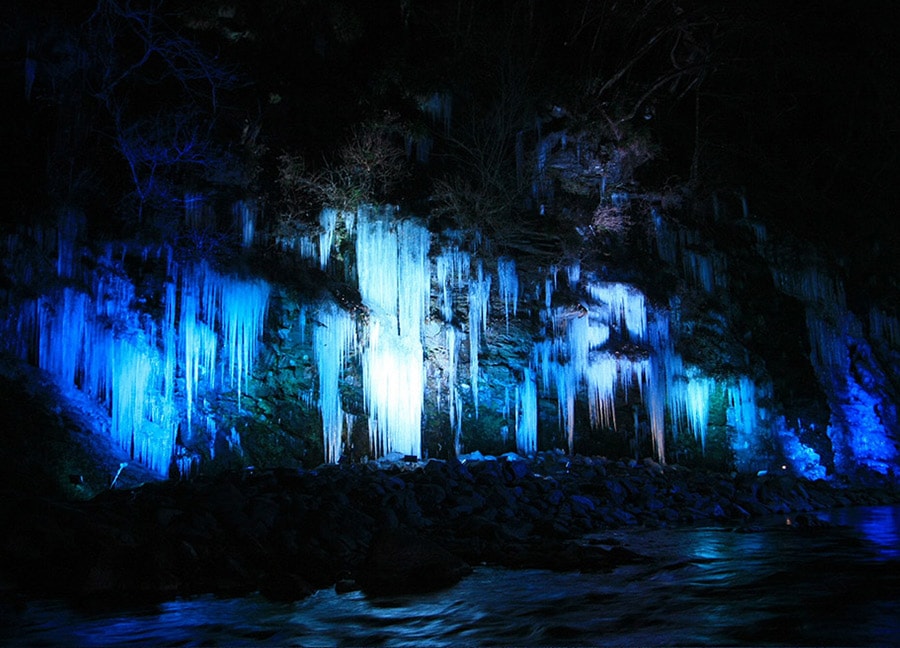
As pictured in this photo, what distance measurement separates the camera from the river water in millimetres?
4773

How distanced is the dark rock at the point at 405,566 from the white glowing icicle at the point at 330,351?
8.88 metres

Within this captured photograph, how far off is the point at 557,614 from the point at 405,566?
188 cm

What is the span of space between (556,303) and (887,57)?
10289 mm

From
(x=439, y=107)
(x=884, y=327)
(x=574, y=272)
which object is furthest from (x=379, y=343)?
(x=884, y=327)

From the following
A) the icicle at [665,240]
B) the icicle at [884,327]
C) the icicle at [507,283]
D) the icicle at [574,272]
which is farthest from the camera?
the icicle at [884,327]

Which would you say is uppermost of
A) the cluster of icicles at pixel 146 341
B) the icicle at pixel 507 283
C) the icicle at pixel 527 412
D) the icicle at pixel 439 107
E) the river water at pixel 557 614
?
the icicle at pixel 439 107

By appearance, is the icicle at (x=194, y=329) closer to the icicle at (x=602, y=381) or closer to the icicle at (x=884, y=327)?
the icicle at (x=602, y=381)

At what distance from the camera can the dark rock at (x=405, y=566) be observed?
21.2 feet

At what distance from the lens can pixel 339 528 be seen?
830 centimetres

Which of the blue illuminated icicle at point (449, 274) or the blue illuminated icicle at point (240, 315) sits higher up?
the blue illuminated icicle at point (449, 274)

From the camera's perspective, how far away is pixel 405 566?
665cm

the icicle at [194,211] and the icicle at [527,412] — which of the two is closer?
the icicle at [194,211]

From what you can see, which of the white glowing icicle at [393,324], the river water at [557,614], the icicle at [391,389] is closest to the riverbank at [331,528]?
the river water at [557,614]

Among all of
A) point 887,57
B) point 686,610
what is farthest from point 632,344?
point 686,610
